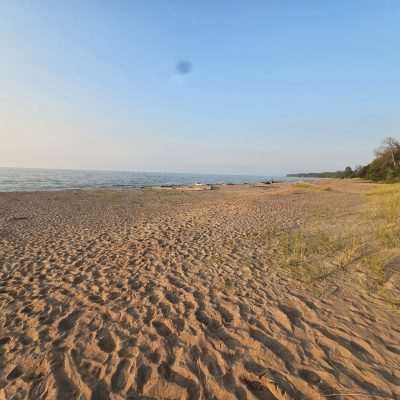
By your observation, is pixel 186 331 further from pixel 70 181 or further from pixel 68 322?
pixel 70 181

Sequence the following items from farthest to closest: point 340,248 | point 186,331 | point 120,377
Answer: point 340,248 → point 186,331 → point 120,377

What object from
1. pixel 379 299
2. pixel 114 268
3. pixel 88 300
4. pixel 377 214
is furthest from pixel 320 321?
pixel 377 214

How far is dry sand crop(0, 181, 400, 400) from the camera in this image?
2455 mm

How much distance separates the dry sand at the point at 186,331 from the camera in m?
2.46

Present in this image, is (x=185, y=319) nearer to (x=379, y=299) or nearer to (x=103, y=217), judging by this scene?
(x=379, y=299)

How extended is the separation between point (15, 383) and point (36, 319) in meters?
1.25

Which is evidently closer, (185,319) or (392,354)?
(392,354)

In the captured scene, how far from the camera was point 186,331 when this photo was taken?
328cm

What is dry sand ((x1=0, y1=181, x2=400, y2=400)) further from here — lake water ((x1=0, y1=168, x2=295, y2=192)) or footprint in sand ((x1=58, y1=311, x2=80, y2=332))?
lake water ((x1=0, y1=168, x2=295, y2=192))

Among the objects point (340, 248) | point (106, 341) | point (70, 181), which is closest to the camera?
point (106, 341)

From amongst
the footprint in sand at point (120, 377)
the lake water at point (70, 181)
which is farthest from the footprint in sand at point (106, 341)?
the lake water at point (70, 181)

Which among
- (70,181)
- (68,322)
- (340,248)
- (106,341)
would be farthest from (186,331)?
(70,181)

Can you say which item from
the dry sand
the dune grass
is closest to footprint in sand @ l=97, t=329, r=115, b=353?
the dry sand

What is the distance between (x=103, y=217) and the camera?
482 inches
